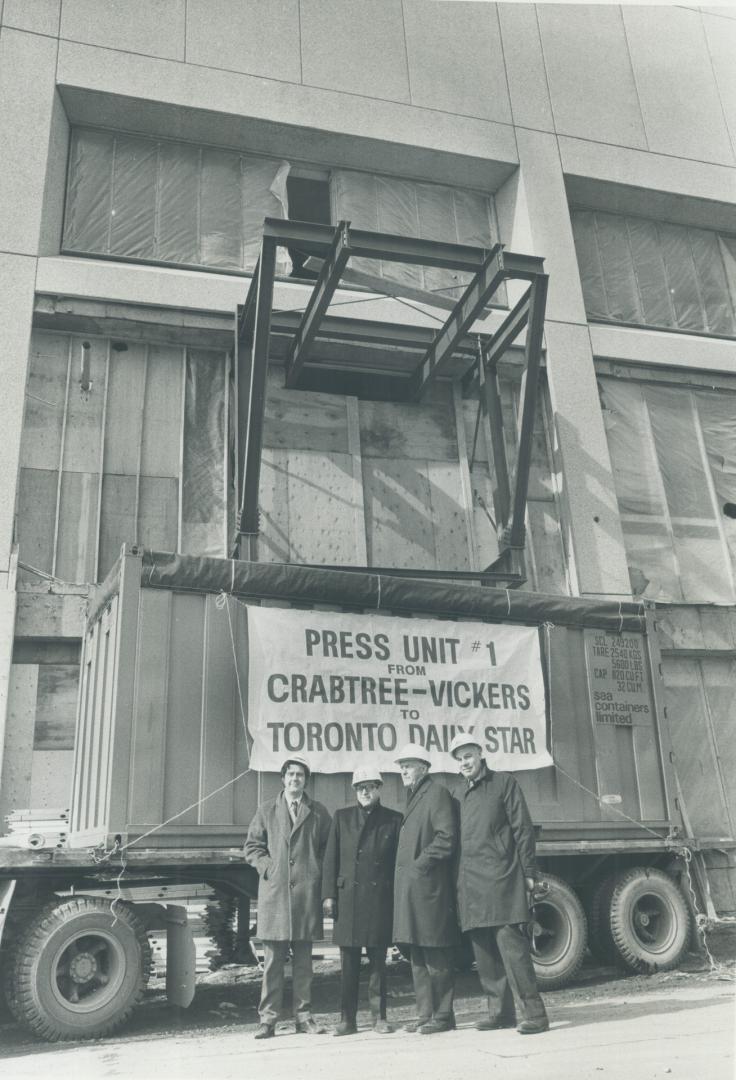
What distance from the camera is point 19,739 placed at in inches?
408

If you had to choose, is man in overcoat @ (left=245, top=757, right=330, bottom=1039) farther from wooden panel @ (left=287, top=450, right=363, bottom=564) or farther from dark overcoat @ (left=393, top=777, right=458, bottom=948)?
wooden panel @ (left=287, top=450, right=363, bottom=564)

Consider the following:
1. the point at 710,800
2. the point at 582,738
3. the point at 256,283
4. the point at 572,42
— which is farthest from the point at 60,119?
the point at 710,800

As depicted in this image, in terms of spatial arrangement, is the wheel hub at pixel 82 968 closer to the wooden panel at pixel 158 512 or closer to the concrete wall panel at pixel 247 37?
the wooden panel at pixel 158 512

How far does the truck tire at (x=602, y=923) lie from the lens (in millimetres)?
8930

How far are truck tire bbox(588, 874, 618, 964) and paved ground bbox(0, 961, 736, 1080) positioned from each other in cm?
100

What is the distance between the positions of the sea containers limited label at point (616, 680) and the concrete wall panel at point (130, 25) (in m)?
10.2

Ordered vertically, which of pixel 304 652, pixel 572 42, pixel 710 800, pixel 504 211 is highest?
pixel 572 42

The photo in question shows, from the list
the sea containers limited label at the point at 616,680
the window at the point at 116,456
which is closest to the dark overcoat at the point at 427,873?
the sea containers limited label at the point at 616,680

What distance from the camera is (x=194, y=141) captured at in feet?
45.4

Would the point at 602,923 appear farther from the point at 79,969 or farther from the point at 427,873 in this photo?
the point at 79,969

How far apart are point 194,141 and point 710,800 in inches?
471

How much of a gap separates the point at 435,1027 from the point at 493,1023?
1.32ft

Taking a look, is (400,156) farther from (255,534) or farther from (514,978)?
(514,978)

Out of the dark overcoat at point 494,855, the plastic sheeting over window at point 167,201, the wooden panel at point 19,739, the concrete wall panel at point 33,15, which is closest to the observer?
the dark overcoat at point 494,855
